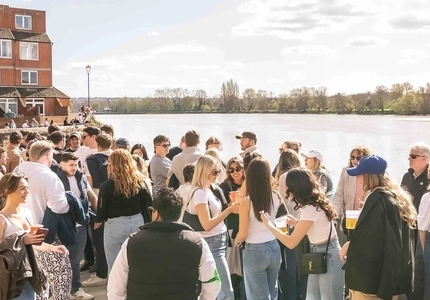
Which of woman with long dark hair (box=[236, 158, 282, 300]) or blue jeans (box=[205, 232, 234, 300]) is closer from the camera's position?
woman with long dark hair (box=[236, 158, 282, 300])

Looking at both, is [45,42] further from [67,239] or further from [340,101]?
[340,101]

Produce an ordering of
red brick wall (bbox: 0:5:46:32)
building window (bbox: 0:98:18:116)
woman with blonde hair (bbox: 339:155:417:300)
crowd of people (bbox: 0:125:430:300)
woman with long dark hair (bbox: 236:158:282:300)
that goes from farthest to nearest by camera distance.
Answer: red brick wall (bbox: 0:5:46:32)
building window (bbox: 0:98:18:116)
woman with long dark hair (bbox: 236:158:282:300)
woman with blonde hair (bbox: 339:155:417:300)
crowd of people (bbox: 0:125:430:300)

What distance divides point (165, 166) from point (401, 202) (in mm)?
3748

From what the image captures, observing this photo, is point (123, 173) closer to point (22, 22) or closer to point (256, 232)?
point (256, 232)

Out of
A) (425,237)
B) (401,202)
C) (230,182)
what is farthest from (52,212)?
(425,237)

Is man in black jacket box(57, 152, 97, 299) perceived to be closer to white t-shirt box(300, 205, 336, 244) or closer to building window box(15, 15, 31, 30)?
white t-shirt box(300, 205, 336, 244)

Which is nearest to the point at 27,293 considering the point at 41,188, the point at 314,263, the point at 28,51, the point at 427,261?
the point at 41,188

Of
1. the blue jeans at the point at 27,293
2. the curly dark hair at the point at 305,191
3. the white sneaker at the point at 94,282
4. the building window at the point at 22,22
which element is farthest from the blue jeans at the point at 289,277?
the building window at the point at 22,22

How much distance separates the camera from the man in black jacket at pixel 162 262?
2.98 meters

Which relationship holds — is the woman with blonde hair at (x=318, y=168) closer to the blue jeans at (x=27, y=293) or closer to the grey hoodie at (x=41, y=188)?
the grey hoodie at (x=41, y=188)

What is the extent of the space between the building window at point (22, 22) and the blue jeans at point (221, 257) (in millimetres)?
45771

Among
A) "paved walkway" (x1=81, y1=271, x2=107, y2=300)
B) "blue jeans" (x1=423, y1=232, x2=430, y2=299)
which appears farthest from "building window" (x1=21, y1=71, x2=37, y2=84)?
"blue jeans" (x1=423, y1=232, x2=430, y2=299)

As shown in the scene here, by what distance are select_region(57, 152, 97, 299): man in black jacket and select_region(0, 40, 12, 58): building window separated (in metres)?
42.8

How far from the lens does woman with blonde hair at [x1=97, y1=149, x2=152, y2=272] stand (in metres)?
4.97
